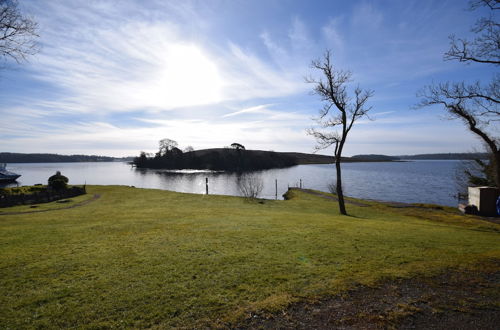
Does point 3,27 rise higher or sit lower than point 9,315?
higher

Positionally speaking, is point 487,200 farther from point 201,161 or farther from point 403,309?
point 201,161

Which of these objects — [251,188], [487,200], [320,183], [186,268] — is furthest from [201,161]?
[186,268]

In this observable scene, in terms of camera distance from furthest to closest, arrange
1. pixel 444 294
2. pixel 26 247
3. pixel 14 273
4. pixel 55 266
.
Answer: pixel 26 247, pixel 55 266, pixel 14 273, pixel 444 294

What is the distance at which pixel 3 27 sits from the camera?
32.1 feet

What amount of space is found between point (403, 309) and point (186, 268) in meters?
5.18

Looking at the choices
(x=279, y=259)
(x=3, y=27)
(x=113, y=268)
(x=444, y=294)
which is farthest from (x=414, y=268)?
(x=3, y=27)

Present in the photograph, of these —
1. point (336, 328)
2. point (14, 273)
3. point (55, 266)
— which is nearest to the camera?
point (336, 328)

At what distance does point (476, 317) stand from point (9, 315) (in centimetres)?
884

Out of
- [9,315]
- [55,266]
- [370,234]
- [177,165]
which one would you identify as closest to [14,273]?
[55,266]

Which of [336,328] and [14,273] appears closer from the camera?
[336,328]

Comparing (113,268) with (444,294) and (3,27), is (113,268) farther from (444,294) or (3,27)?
(3,27)

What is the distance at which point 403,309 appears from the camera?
4.98 metres

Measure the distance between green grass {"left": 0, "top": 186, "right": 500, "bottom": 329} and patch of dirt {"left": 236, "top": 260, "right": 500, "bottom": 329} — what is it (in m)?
0.37

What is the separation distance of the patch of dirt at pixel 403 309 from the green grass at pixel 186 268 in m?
0.37
